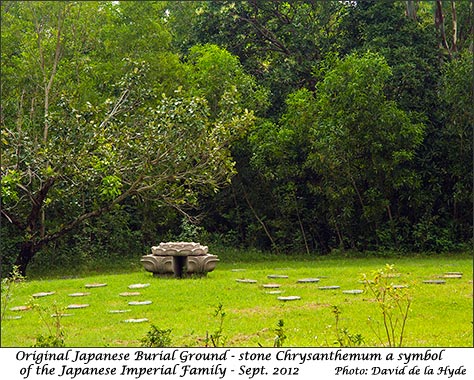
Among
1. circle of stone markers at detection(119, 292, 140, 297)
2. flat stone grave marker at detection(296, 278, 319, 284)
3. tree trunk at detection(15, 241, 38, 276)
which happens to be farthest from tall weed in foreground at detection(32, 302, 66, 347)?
flat stone grave marker at detection(296, 278, 319, 284)

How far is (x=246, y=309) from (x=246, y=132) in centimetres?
283

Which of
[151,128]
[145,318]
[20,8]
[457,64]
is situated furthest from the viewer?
[457,64]

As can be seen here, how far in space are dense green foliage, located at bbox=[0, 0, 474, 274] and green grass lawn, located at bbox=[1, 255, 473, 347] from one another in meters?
0.69

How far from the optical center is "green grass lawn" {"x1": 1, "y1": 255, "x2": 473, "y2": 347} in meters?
3.46

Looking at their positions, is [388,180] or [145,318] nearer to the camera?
[145,318]

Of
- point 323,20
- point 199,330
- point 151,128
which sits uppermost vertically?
point 323,20

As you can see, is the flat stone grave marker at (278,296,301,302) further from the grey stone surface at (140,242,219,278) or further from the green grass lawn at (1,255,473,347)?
the grey stone surface at (140,242,219,278)

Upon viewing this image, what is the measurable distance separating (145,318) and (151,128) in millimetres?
2345

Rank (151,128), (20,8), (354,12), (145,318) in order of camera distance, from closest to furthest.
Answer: (20,8)
(145,318)
(151,128)
(354,12)

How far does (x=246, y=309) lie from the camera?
4238mm

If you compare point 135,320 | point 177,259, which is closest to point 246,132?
point 177,259
